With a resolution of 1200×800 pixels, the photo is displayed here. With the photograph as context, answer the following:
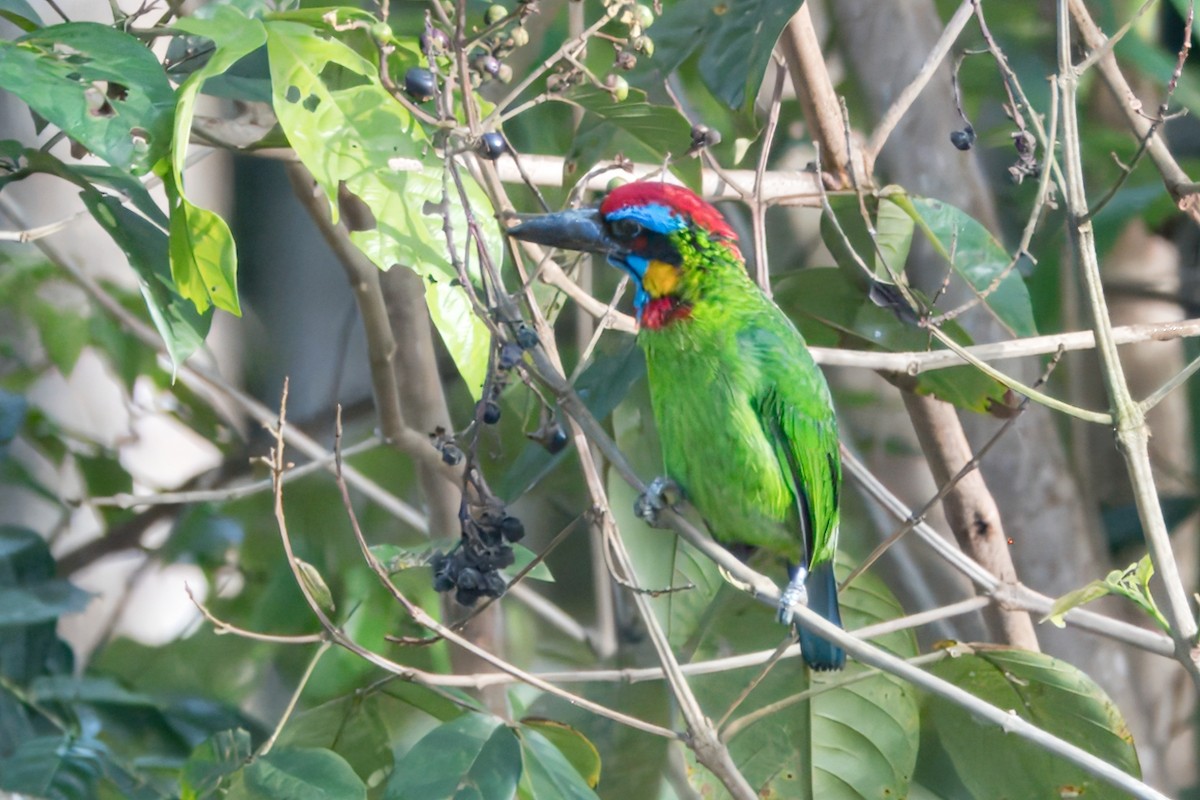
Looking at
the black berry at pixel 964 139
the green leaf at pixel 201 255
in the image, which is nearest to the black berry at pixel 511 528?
the green leaf at pixel 201 255

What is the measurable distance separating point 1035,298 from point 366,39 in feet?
5.99

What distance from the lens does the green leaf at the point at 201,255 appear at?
124 cm

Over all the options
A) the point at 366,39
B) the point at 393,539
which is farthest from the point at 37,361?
the point at 366,39

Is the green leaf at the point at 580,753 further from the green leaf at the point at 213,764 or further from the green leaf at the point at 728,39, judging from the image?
the green leaf at the point at 728,39

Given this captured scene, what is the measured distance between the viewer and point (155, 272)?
1.40m

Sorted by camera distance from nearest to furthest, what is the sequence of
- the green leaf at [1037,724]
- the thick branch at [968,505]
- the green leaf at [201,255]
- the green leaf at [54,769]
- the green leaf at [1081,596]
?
1. the green leaf at [1081,596]
2. the green leaf at [201,255]
3. the green leaf at [1037,724]
4. the green leaf at [54,769]
5. the thick branch at [968,505]

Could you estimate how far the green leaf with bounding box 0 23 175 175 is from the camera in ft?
3.87

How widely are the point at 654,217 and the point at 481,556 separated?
518 millimetres

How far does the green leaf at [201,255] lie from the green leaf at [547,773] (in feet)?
2.05

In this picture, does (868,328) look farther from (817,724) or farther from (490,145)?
(490,145)

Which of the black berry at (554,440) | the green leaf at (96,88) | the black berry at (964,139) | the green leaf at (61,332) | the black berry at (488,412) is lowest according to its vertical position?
the green leaf at (61,332)

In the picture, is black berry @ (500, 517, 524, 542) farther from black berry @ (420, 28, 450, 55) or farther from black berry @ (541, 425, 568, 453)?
black berry @ (420, 28, 450, 55)

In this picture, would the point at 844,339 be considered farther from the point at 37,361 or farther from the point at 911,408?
the point at 37,361

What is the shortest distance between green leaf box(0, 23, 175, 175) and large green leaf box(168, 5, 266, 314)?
1.8 inches
